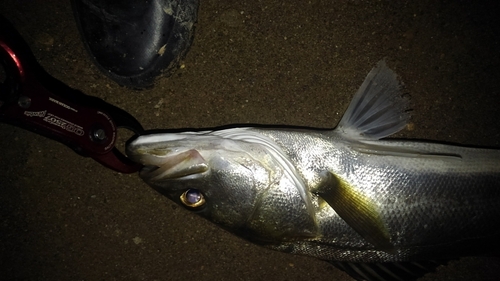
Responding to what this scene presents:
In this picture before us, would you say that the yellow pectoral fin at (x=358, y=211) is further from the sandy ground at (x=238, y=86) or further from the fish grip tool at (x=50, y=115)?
the fish grip tool at (x=50, y=115)

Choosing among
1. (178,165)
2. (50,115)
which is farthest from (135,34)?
(178,165)

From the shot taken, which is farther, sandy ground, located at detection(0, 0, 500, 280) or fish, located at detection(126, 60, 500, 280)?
sandy ground, located at detection(0, 0, 500, 280)

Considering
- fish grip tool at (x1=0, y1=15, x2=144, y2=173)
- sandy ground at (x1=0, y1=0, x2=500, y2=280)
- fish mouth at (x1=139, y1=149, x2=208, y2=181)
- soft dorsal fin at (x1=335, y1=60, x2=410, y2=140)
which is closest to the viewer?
fish mouth at (x1=139, y1=149, x2=208, y2=181)

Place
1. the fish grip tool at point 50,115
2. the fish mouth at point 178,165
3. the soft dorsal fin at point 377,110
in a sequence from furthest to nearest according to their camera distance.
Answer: the soft dorsal fin at point 377,110 → the fish grip tool at point 50,115 → the fish mouth at point 178,165

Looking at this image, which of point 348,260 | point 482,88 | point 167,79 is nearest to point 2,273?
point 167,79

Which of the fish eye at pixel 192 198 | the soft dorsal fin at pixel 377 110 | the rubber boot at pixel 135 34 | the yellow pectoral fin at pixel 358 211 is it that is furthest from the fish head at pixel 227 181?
the rubber boot at pixel 135 34

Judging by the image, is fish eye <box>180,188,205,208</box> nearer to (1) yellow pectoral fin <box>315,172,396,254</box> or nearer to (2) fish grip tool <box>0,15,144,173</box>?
(2) fish grip tool <box>0,15,144,173</box>

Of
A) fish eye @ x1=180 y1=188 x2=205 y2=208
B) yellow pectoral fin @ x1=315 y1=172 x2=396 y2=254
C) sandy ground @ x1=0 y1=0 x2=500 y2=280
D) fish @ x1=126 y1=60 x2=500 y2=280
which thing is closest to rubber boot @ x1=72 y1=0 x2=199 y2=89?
sandy ground @ x1=0 y1=0 x2=500 y2=280
